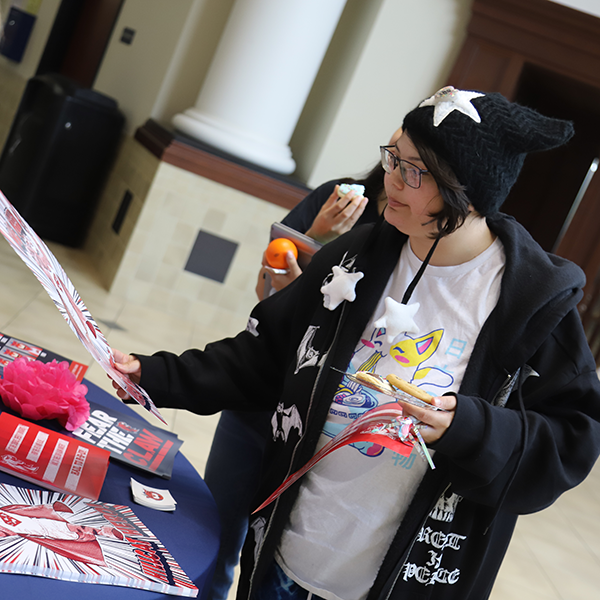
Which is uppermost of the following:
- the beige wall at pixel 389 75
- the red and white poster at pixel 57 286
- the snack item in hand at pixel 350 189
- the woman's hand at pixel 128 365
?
the beige wall at pixel 389 75

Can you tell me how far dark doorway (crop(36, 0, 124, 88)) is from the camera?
695 centimetres

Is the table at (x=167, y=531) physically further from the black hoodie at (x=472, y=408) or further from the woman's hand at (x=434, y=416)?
the woman's hand at (x=434, y=416)

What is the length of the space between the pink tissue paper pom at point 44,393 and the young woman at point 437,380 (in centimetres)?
12

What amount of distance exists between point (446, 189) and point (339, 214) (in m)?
0.75

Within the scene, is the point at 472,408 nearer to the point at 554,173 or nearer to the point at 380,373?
the point at 380,373

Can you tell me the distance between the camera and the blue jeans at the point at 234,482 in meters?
1.80

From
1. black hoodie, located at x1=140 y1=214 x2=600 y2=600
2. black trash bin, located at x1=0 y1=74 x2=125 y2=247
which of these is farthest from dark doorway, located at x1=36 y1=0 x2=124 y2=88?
black hoodie, located at x1=140 y1=214 x2=600 y2=600

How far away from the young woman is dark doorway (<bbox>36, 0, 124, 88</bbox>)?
619cm

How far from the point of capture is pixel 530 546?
3.79 m

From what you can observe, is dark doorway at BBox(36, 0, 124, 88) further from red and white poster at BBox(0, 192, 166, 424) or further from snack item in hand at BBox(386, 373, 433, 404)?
snack item in hand at BBox(386, 373, 433, 404)

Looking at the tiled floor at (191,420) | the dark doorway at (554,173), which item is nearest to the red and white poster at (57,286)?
the tiled floor at (191,420)

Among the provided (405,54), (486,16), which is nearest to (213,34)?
(405,54)

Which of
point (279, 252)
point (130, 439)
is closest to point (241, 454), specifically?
point (130, 439)

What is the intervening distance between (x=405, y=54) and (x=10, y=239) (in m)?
4.76
